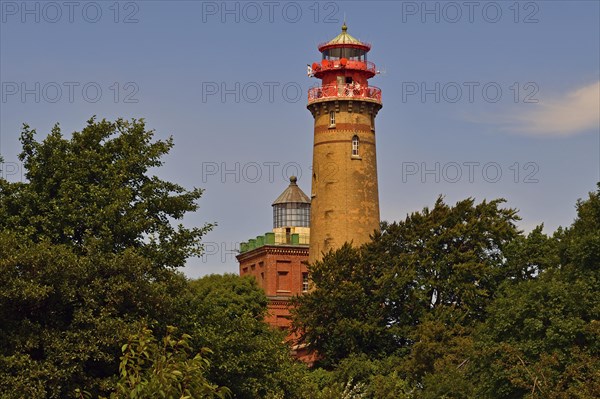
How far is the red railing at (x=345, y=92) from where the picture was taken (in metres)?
88.1

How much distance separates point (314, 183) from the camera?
88.8 metres

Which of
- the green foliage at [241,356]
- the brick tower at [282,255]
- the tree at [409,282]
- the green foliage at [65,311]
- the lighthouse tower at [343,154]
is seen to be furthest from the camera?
the brick tower at [282,255]

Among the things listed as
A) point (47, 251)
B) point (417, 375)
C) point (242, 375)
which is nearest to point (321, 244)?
point (417, 375)

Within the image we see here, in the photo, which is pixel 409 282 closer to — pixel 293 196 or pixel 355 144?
pixel 355 144

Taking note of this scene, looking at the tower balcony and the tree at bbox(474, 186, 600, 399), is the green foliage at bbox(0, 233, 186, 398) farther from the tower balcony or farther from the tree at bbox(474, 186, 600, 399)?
the tower balcony

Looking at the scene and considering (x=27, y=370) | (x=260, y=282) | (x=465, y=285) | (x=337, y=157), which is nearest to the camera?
(x=27, y=370)

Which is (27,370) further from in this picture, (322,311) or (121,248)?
(322,311)

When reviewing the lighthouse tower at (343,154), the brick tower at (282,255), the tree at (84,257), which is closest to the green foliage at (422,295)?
the lighthouse tower at (343,154)

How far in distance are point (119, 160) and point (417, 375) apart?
25.8 m

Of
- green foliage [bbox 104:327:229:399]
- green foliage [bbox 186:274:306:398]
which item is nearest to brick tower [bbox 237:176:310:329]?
green foliage [bbox 186:274:306:398]

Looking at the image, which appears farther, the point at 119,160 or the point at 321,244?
the point at 321,244

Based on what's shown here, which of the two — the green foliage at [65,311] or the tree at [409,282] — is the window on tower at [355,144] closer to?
the tree at [409,282]

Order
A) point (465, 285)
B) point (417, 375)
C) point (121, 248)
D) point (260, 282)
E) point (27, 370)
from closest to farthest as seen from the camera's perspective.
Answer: point (27, 370), point (121, 248), point (417, 375), point (465, 285), point (260, 282)

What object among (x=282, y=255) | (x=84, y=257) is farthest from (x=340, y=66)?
(x=84, y=257)
